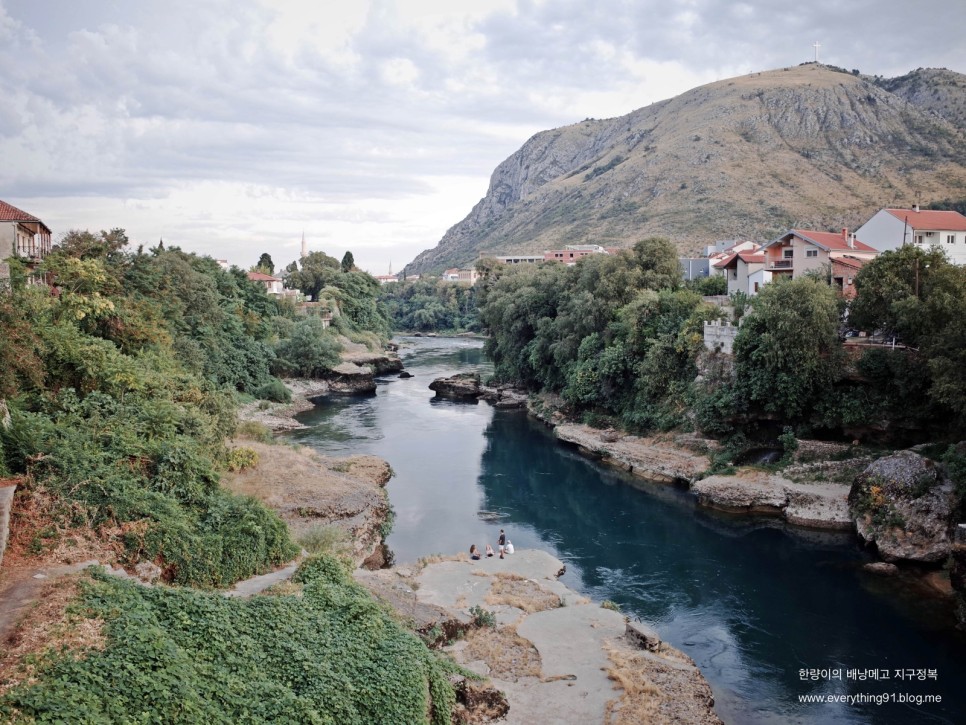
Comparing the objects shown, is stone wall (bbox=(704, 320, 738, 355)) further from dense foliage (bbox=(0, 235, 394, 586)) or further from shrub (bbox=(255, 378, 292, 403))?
shrub (bbox=(255, 378, 292, 403))

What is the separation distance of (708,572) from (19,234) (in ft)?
111

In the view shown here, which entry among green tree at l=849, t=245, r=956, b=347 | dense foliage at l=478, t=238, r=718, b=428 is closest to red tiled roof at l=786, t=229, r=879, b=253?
Result: dense foliage at l=478, t=238, r=718, b=428

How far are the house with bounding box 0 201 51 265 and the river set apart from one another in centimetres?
1689

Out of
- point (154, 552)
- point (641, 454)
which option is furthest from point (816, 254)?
point (154, 552)

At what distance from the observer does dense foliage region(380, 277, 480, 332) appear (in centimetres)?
13000

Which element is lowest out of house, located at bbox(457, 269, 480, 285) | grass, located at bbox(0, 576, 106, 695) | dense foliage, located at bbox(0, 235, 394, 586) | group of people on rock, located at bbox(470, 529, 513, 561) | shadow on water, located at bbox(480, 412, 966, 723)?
shadow on water, located at bbox(480, 412, 966, 723)

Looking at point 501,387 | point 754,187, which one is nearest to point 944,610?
point 501,387

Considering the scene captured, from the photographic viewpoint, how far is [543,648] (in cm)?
1930

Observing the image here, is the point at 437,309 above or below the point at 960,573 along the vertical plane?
above

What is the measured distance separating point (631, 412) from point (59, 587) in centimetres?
3557

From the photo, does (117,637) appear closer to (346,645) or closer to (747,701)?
(346,645)

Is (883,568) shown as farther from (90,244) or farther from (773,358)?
(90,244)

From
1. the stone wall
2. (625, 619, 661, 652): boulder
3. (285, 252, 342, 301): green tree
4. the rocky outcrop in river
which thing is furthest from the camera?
(285, 252, 342, 301): green tree

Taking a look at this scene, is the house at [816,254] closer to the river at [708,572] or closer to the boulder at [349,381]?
the river at [708,572]
